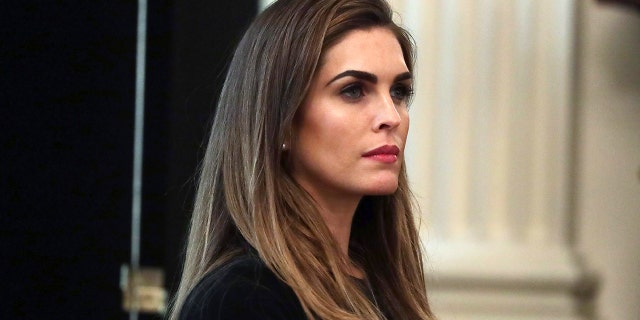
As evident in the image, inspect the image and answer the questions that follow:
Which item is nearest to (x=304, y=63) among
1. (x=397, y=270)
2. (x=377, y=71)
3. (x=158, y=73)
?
(x=377, y=71)

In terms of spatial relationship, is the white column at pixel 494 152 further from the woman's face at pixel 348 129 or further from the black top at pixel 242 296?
the black top at pixel 242 296

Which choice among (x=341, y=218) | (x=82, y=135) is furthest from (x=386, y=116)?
(x=82, y=135)

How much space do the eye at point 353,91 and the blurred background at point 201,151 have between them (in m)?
1.46

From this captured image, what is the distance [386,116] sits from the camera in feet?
7.45

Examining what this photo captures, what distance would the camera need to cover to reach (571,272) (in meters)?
3.78

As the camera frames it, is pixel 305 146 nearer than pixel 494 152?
Yes

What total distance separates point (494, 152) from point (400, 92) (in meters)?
1.47

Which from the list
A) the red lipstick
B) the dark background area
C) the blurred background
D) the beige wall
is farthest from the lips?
the beige wall

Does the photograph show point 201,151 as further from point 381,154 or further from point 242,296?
point 242,296

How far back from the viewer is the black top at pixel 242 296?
6.49 feet

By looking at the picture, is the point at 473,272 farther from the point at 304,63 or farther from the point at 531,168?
the point at 304,63

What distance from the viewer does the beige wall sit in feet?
13.0

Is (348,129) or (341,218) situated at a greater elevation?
(348,129)

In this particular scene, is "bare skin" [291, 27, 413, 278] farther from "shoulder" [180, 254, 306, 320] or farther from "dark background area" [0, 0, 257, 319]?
"dark background area" [0, 0, 257, 319]
